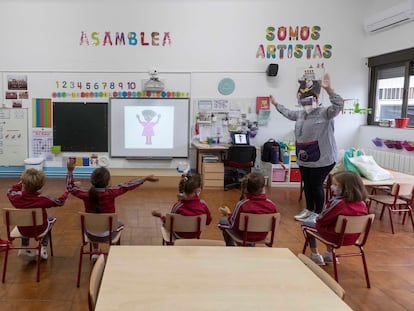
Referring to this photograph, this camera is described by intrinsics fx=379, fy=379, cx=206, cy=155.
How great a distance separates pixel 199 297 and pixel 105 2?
630 cm

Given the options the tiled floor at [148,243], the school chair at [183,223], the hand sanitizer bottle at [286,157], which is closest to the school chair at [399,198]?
the tiled floor at [148,243]

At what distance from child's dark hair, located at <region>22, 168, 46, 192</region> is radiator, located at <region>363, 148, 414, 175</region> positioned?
500cm

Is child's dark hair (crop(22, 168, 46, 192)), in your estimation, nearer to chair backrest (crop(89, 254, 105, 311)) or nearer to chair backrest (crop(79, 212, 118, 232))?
chair backrest (crop(79, 212, 118, 232))

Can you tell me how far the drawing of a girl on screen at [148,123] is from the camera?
6.73 m

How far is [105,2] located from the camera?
21.5 feet

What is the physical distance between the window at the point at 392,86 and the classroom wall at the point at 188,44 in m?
0.21

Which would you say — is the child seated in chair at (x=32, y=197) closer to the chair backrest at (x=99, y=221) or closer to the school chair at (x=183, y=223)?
the chair backrest at (x=99, y=221)

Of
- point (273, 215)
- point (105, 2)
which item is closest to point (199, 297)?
point (273, 215)

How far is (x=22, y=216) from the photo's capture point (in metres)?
2.69

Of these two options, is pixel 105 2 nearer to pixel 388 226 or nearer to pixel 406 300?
pixel 388 226

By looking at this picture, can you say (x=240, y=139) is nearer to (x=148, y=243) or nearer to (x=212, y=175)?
(x=212, y=175)

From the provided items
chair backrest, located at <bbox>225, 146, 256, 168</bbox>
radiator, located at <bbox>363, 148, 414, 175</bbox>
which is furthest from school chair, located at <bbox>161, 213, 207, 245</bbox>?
radiator, located at <bbox>363, 148, 414, 175</bbox>

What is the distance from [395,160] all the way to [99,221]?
4888 millimetres

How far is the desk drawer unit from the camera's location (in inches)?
251
